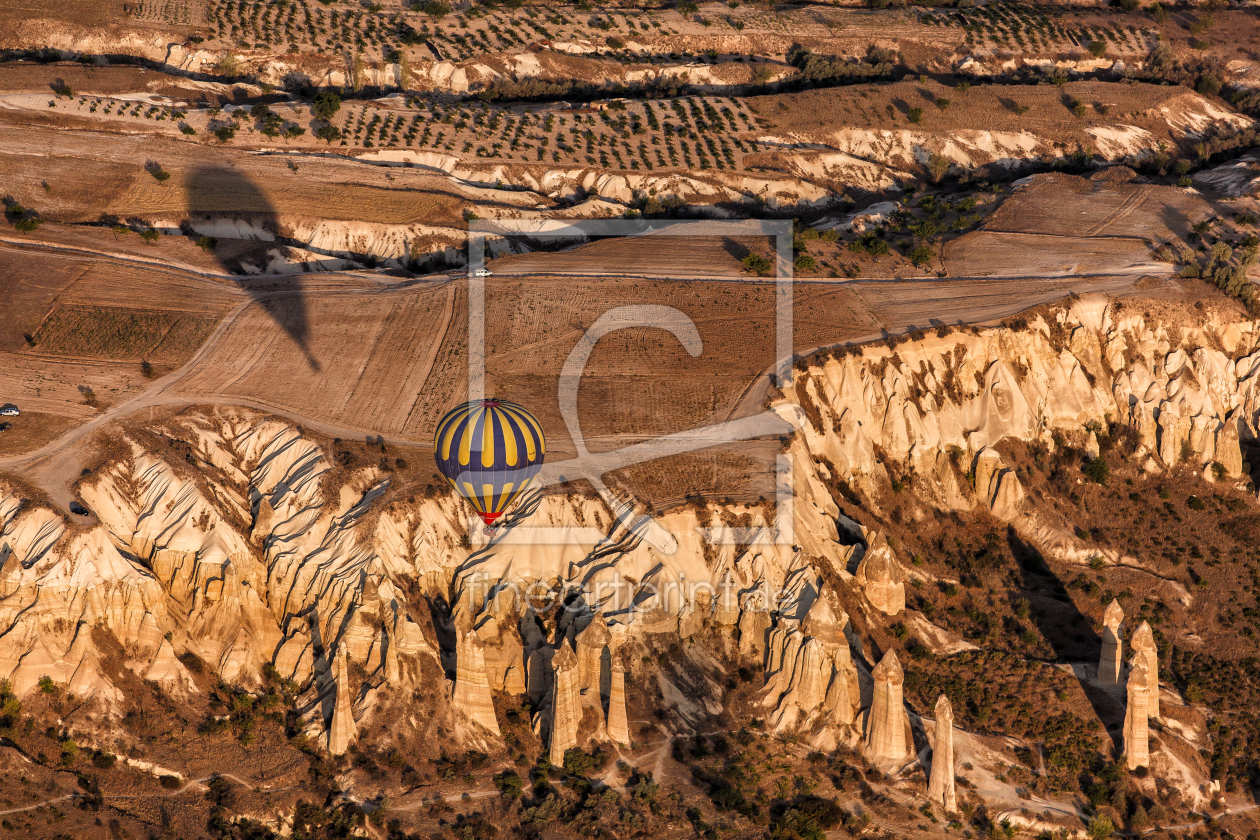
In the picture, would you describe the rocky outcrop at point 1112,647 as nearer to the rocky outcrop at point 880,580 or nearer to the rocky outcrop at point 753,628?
the rocky outcrop at point 880,580

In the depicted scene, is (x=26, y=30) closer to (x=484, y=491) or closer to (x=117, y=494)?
(x=117, y=494)

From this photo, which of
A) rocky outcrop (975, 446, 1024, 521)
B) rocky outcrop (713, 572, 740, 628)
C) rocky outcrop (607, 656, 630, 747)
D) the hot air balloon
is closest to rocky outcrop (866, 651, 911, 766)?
rocky outcrop (713, 572, 740, 628)

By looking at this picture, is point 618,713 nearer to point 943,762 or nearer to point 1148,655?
point 943,762

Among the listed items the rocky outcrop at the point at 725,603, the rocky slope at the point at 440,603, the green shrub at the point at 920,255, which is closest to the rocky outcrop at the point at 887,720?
the rocky slope at the point at 440,603

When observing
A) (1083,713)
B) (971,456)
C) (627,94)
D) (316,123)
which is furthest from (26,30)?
(1083,713)

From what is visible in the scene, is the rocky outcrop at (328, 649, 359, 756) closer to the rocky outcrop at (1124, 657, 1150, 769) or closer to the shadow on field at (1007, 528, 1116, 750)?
the shadow on field at (1007, 528, 1116, 750)

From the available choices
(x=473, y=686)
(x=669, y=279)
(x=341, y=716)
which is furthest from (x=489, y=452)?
(x=669, y=279)

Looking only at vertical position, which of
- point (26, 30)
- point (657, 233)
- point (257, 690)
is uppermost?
point (26, 30)
